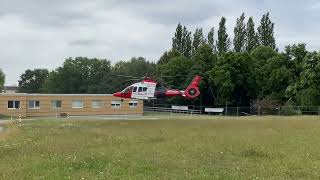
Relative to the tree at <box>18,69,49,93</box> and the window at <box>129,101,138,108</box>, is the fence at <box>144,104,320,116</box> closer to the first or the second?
the window at <box>129,101,138,108</box>

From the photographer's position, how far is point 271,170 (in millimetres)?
15062

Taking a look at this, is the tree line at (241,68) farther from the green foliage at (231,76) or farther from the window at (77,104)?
the window at (77,104)

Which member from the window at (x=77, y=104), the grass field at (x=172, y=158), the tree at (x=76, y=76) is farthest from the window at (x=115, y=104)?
the grass field at (x=172, y=158)

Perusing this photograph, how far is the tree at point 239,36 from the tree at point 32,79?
8464 centimetres

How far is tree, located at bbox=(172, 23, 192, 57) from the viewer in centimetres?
12319

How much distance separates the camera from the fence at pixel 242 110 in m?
79.6

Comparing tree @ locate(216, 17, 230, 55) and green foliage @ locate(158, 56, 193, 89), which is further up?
tree @ locate(216, 17, 230, 55)

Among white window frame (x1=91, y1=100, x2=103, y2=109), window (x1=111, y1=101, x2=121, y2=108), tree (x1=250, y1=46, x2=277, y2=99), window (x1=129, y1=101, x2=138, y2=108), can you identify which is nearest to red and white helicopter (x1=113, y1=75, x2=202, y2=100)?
white window frame (x1=91, y1=100, x2=103, y2=109)

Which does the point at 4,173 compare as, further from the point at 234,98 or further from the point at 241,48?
the point at 241,48

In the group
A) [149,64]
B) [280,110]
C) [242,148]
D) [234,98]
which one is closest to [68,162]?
[242,148]

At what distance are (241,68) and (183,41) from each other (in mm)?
25487

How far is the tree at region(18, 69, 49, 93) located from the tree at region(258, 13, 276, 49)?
296 ft

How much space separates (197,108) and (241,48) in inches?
806

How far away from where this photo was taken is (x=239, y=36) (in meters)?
116
